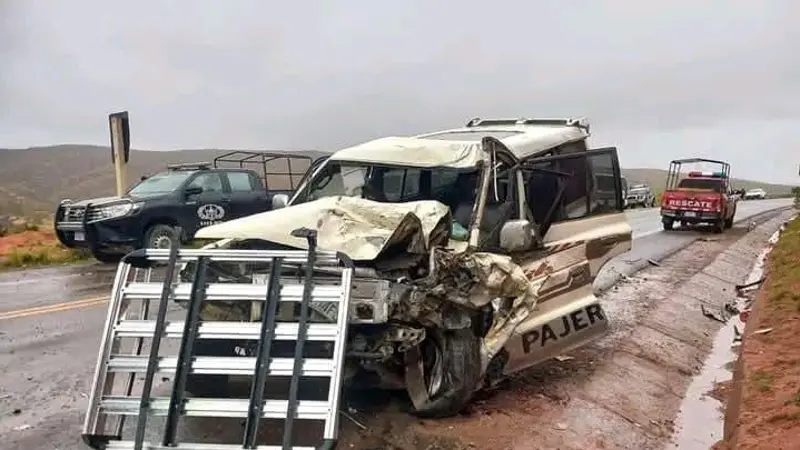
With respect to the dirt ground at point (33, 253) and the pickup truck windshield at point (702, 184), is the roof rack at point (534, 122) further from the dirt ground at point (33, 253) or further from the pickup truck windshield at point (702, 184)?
the pickup truck windshield at point (702, 184)

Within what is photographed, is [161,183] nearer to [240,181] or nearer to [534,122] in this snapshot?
[240,181]

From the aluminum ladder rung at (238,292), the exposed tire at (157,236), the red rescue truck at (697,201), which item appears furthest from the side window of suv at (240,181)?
the red rescue truck at (697,201)

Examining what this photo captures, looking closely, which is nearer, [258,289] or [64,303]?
[258,289]

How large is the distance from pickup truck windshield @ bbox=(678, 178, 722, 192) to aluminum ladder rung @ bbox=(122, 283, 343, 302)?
26.1 meters

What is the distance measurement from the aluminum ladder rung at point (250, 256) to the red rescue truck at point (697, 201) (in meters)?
24.6

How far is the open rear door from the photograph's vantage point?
6.67m

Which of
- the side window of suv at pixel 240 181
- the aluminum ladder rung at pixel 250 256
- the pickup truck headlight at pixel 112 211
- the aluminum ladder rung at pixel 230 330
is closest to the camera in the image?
the aluminum ladder rung at pixel 230 330

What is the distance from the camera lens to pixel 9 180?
252 feet

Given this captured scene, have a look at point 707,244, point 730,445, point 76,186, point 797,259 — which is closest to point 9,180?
point 76,186

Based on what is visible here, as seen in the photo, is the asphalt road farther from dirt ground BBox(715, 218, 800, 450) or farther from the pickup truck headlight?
dirt ground BBox(715, 218, 800, 450)

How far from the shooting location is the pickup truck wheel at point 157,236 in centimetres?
1451

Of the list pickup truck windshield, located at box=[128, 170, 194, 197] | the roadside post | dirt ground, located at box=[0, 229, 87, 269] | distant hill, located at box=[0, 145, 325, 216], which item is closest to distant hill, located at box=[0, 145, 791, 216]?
distant hill, located at box=[0, 145, 325, 216]

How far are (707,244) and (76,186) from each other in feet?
219

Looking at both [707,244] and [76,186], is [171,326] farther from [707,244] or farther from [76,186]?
[76,186]
